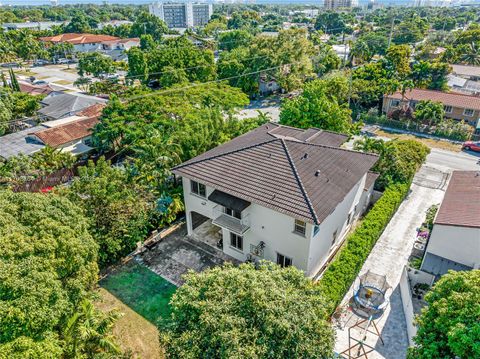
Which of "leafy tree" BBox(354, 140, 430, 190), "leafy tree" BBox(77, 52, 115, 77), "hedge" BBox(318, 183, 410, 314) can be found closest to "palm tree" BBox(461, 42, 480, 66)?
"leafy tree" BBox(354, 140, 430, 190)

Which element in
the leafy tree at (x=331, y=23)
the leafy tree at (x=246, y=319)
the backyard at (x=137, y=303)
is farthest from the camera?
the leafy tree at (x=331, y=23)

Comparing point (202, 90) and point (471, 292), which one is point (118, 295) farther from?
point (202, 90)

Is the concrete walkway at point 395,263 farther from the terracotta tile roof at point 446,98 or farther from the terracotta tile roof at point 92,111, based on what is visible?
the terracotta tile roof at point 92,111

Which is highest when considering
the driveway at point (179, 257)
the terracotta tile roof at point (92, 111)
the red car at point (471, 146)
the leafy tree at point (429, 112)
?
the leafy tree at point (429, 112)

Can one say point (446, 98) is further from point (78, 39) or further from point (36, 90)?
point (78, 39)

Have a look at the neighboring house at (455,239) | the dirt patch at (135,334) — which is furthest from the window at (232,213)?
the neighboring house at (455,239)

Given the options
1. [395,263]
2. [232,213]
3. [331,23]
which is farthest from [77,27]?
[395,263]

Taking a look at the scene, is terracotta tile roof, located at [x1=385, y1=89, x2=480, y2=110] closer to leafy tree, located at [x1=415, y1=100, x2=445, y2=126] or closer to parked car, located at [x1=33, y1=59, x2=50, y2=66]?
leafy tree, located at [x1=415, y1=100, x2=445, y2=126]
